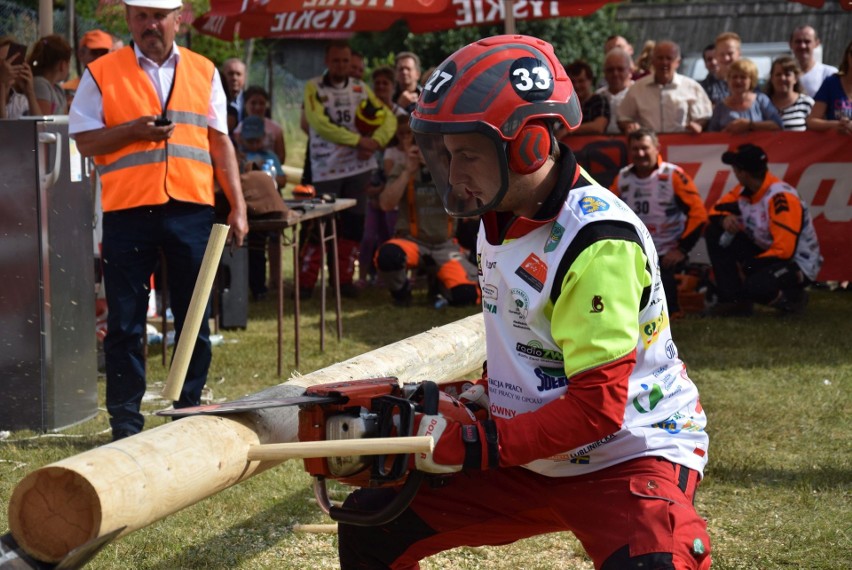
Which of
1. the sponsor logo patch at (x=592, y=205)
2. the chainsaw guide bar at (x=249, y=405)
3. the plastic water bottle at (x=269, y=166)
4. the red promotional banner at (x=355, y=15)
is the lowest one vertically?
the chainsaw guide bar at (x=249, y=405)

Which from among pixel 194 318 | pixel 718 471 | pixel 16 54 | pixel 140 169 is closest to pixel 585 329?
pixel 194 318

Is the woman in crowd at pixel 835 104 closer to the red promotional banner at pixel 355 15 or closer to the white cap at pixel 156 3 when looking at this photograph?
the red promotional banner at pixel 355 15

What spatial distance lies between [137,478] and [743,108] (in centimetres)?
853

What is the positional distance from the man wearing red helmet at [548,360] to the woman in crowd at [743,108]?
7.30 metres

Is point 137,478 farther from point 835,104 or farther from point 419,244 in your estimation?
point 835,104

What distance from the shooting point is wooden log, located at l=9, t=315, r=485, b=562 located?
2291 millimetres

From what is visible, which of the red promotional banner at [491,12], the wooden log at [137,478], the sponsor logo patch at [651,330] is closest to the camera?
the wooden log at [137,478]

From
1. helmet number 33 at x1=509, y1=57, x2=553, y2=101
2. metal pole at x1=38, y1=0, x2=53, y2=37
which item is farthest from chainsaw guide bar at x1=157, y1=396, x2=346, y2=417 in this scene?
metal pole at x1=38, y1=0, x2=53, y2=37

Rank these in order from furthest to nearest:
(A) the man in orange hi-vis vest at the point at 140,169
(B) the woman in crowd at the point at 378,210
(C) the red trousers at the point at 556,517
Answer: (B) the woman in crowd at the point at 378,210
(A) the man in orange hi-vis vest at the point at 140,169
(C) the red trousers at the point at 556,517

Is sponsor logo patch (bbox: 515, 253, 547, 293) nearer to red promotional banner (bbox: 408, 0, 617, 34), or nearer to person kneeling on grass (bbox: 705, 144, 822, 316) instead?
person kneeling on grass (bbox: 705, 144, 822, 316)

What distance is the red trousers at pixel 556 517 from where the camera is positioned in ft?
8.77

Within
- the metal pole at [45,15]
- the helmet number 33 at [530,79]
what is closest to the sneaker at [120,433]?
the helmet number 33 at [530,79]

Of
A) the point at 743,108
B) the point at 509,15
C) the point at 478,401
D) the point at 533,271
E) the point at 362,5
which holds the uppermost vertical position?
the point at 362,5

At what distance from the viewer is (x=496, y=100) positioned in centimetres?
265
